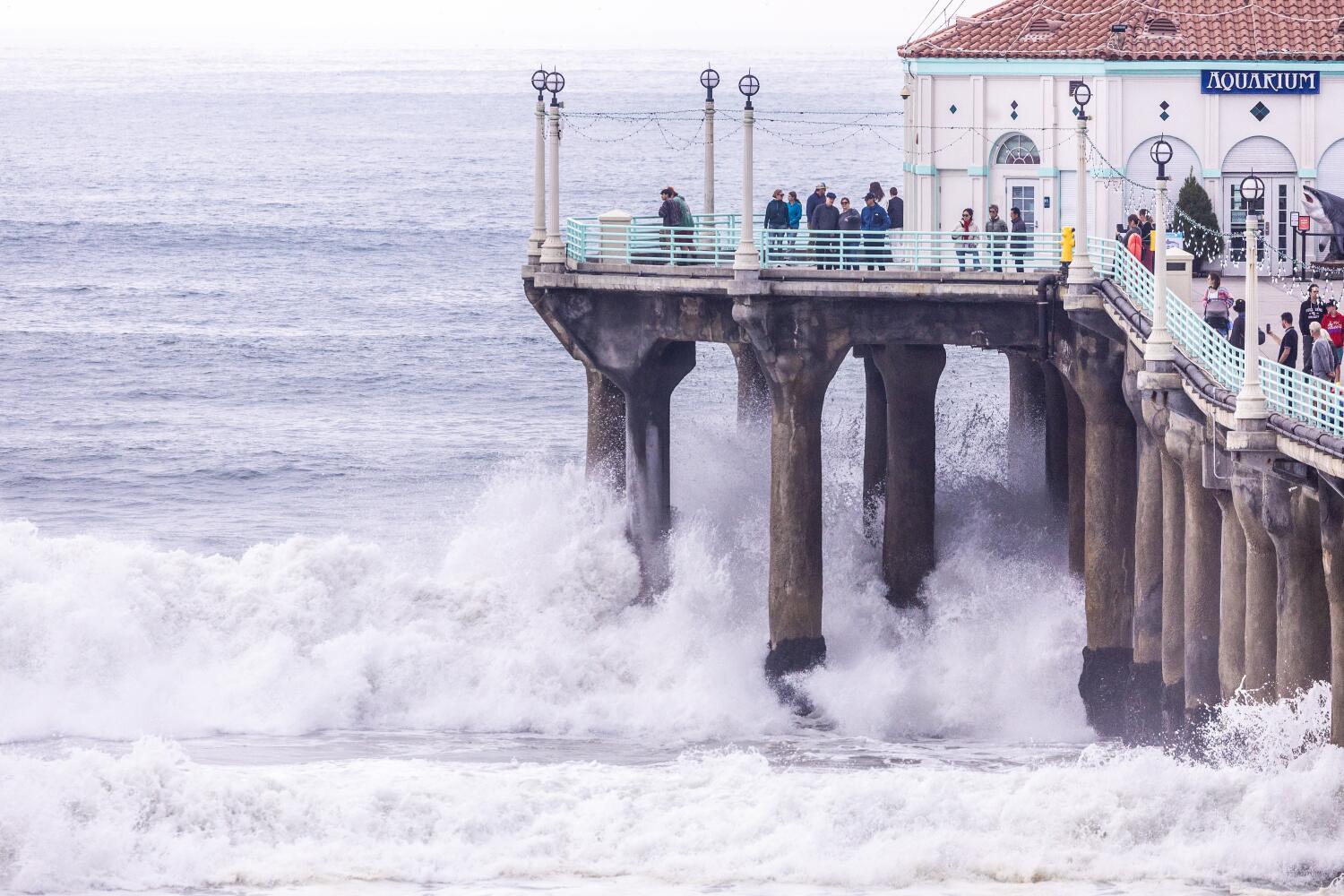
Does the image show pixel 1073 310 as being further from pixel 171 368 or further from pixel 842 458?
pixel 171 368

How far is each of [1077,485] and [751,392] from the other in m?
9.52

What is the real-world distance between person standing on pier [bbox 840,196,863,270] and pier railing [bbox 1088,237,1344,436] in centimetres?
346

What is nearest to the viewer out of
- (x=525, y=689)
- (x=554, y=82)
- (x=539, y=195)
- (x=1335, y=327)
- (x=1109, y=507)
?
(x=1335, y=327)

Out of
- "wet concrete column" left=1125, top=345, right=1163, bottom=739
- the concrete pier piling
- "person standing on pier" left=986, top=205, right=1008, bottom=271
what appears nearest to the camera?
"wet concrete column" left=1125, top=345, right=1163, bottom=739

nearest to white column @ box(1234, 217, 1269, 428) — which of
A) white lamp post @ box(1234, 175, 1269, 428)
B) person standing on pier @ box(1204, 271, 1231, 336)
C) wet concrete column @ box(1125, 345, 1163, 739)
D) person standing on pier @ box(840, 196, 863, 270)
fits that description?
white lamp post @ box(1234, 175, 1269, 428)

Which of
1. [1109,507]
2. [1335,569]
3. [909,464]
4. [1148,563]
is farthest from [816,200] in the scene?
[1335,569]

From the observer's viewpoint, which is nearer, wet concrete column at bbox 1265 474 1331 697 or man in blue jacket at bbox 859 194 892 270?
wet concrete column at bbox 1265 474 1331 697

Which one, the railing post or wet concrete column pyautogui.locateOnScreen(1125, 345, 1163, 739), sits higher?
the railing post

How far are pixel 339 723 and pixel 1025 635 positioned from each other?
10.5 metres

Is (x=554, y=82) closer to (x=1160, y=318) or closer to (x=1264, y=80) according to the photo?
(x=1264, y=80)

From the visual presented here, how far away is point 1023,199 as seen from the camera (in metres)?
41.7

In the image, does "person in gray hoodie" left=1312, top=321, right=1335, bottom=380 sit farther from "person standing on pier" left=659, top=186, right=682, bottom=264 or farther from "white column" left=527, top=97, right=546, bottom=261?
"white column" left=527, top=97, right=546, bottom=261

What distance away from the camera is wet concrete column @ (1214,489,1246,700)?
1257 inches

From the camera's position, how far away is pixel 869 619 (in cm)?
4197
